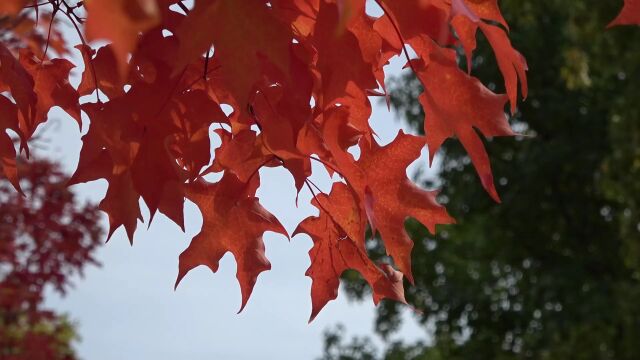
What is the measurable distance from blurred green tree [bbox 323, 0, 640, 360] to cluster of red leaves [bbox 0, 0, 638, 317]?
11.6 m

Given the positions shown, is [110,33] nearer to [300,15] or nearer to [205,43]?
[205,43]

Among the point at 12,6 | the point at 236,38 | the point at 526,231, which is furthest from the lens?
the point at 526,231

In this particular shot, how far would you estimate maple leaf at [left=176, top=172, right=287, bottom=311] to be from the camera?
6.26 feet

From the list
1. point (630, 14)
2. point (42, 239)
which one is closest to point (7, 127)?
point (630, 14)

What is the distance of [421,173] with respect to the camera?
15.6m

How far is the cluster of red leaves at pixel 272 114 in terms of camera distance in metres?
1.51

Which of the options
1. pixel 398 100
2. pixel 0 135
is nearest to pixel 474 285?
pixel 398 100

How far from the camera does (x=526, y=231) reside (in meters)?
15.1

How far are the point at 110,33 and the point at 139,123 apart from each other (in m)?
0.67

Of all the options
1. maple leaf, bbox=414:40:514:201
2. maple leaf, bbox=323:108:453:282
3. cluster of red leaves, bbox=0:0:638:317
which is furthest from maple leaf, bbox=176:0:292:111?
maple leaf, bbox=323:108:453:282

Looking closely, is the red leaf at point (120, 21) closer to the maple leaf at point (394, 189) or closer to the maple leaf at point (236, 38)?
the maple leaf at point (236, 38)

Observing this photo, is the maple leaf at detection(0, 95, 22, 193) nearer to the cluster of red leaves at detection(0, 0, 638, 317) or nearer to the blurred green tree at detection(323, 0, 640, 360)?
the cluster of red leaves at detection(0, 0, 638, 317)

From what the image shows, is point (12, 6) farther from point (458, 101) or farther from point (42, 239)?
point (42, 239)

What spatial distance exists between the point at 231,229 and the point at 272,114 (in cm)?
32
